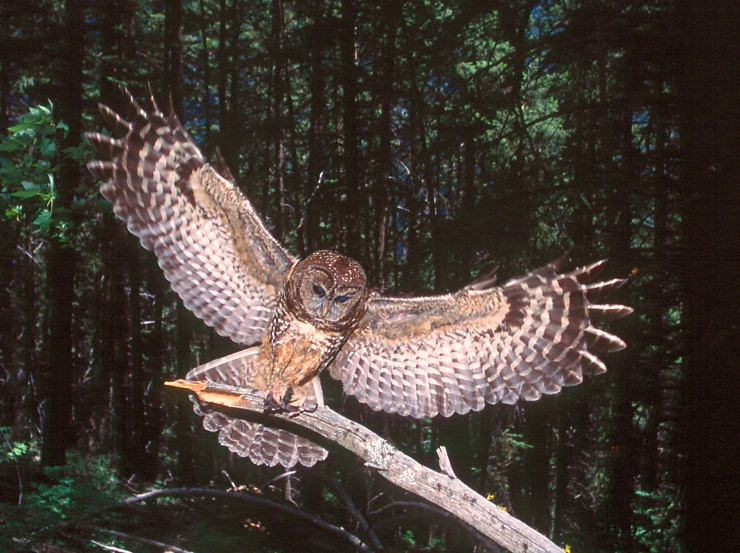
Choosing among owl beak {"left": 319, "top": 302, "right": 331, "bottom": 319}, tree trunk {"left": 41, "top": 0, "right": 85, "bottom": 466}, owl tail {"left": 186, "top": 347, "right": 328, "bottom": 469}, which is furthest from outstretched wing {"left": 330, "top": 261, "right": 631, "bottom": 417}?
tree trunk {"left": 41, "top": 0, "right": 85, "bottom": 466}

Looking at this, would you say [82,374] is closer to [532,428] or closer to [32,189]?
[532,428]

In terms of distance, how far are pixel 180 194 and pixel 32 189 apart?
85 centimetres

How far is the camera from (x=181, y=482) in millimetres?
8742

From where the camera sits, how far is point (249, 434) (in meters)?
3.72

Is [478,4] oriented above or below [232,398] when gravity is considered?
above

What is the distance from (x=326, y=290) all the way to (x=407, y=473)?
1.07 meters

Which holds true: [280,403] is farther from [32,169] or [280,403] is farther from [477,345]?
[32,169]

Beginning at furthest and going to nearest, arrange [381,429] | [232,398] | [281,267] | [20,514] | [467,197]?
[381,429] < [467,197] < [20,514] < [281,267] < [232,398]

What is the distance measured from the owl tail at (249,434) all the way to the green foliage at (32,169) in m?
1.33

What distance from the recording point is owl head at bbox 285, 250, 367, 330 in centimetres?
323

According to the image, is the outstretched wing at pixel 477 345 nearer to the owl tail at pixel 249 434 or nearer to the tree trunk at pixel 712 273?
the owl tail at pixel 249 434

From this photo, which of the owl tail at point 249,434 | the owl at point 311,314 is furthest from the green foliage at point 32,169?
the owl tail at point 249,434

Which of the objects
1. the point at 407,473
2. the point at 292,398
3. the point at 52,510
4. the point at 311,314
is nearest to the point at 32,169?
the point at 311,314

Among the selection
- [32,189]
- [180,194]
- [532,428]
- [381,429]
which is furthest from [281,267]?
[532,428]
